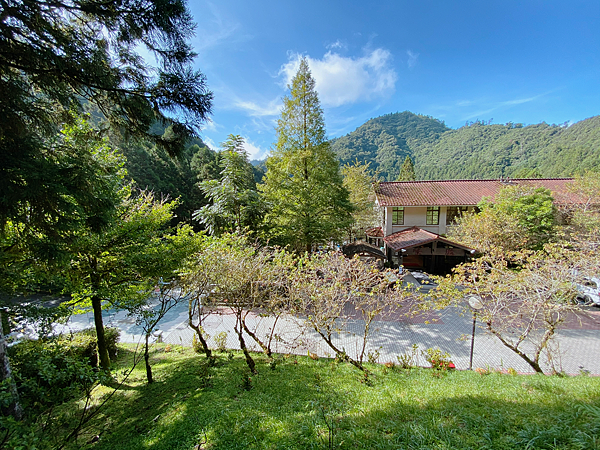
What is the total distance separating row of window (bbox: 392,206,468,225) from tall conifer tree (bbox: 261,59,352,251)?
8165mm

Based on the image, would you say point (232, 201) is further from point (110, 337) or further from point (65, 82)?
point (65, 82)

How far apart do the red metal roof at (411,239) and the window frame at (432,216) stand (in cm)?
118

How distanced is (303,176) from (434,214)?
12.3 meters

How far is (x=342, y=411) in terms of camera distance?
3572mm

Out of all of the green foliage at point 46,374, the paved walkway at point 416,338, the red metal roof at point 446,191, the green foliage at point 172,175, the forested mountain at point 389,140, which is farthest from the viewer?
the forested mountain at point 389,140

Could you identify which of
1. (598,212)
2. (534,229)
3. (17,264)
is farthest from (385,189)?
(17,264)

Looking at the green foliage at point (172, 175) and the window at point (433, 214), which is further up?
the green foliage at point (172, 175)

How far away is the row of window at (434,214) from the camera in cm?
1802

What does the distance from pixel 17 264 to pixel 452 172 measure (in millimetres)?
86740

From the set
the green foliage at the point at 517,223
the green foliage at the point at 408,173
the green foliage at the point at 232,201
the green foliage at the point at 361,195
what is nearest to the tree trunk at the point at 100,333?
the green foliage at the point at 232,201

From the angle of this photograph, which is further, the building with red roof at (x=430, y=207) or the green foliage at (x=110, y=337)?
the building with red roof at (x=430, y=207)

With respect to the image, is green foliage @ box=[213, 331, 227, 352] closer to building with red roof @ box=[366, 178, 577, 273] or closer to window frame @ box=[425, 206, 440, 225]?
building with red roof @ box=[366, 178, 577, 273]

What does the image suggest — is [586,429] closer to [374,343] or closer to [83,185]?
[374,343]

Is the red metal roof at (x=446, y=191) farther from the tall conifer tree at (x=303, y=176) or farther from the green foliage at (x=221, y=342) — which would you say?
the green foliage at (x=221, y=342)
